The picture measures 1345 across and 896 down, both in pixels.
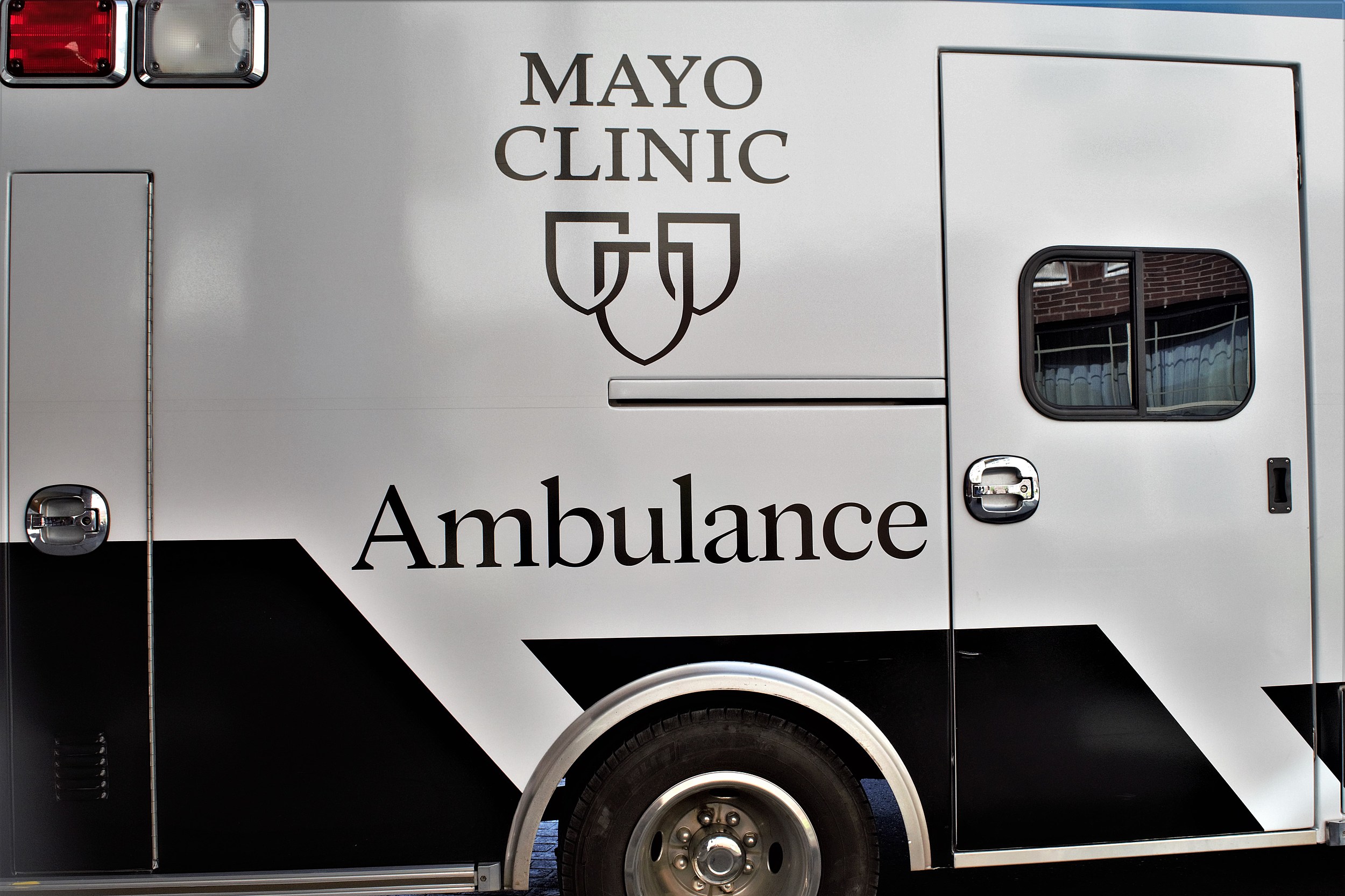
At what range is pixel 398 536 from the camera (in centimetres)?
230

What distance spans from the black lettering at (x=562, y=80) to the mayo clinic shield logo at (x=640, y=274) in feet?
1.06

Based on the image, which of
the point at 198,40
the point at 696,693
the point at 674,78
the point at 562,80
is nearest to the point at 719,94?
the point at 674,78

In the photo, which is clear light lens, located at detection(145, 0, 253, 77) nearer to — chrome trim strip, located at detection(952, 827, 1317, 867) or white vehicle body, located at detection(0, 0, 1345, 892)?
white vehicle body, located at detection(0, 0, 1345, 892)

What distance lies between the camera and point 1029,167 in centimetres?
243

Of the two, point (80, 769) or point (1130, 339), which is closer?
point (80, 769)

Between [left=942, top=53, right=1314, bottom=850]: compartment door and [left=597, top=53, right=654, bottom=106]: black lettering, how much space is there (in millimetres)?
889

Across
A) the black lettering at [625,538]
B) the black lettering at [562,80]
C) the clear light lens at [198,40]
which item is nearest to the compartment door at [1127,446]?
the black lettering at [625,538]

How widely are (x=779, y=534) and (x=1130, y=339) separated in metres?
1.22

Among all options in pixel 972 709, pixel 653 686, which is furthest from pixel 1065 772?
pixel 653 686

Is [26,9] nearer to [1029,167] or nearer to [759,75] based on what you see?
[759,75]

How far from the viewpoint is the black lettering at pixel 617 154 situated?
2.36 meters

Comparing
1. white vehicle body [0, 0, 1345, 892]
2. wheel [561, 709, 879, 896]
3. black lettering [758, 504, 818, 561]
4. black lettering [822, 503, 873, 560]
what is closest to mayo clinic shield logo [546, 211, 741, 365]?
white vehicle body [0, 0, 1345, 892]

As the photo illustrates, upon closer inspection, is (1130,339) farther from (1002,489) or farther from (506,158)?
(506,158)

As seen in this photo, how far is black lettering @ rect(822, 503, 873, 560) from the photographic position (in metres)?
2.38
